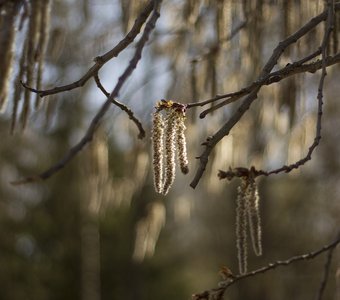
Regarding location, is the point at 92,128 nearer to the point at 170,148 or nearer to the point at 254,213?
the point at 170,148

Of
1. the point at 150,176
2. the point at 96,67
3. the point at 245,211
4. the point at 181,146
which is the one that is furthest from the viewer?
the point at 150,176

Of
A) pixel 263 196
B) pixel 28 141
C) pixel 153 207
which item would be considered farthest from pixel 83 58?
pixel 263 196

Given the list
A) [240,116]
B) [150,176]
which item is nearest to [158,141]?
[240,116]

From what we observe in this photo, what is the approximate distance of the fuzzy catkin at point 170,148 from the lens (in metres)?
1.46

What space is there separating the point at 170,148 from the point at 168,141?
0.05ft

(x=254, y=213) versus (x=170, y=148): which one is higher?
(x=170, y=148)

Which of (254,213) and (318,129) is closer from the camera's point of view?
(318,129)

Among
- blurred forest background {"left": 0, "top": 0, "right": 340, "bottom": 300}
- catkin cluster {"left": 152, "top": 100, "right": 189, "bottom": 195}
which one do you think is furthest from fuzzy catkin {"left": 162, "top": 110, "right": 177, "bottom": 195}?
blurred forest background {"left": 0, "top": 0, "right": 340, "bottom": 300}

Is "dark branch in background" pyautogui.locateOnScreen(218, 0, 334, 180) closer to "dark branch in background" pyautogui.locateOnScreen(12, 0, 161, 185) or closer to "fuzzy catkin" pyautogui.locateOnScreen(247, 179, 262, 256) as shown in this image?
"fuzzy catkin" pyautogui.locateOnScreen(247, 179, 262, 256)

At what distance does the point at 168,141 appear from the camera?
150cm

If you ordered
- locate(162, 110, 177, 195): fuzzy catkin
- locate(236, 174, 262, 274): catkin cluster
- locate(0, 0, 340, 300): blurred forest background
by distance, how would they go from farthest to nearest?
locate(0, 0, 340, 300): blurred forest background < locate(236, 174, 262, 274): catkin cluster < locate(162, 110, 177, 195): fuzzy catkin

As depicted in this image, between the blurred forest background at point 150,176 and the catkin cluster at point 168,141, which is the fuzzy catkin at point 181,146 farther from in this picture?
the blurred forest background at point 150,176

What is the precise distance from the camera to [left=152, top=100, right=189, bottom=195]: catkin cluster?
1482 millimetres

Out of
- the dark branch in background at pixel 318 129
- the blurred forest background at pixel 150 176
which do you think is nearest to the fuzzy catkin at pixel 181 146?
the dark branch in background at pixel 318 129
